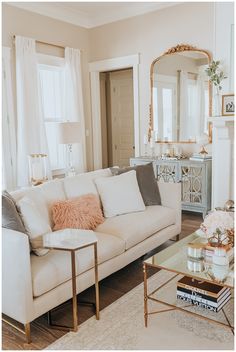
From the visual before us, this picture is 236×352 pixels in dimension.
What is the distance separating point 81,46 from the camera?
5.76m

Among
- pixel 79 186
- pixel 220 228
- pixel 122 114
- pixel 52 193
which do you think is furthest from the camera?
pixel 122 114

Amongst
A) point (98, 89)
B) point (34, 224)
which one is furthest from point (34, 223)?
point (98, 89)

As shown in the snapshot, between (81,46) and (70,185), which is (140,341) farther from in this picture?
(81,46)

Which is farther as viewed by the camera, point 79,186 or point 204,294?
point 79,186

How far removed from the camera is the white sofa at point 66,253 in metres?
2.05

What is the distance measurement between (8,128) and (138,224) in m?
2.59

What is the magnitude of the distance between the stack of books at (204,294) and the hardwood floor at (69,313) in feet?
1.93

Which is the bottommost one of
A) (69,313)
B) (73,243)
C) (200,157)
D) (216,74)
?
(69,313)

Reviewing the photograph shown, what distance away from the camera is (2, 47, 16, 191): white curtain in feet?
15.0

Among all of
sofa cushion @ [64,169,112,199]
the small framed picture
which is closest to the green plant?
the small framed picture

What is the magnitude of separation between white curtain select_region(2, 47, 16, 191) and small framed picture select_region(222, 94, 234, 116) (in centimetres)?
284

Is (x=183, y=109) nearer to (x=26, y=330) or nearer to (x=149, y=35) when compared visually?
(x=149, y=35)

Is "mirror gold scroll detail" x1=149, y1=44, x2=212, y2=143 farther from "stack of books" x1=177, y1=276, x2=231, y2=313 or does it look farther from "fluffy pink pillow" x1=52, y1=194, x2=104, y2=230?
"stack of books" x1=177, y1=276, x2=231, y2=313

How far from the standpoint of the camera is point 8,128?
4.68 m
